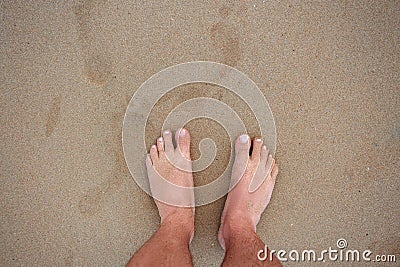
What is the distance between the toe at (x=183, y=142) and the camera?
4.68 feet

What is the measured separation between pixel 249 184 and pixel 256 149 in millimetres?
128

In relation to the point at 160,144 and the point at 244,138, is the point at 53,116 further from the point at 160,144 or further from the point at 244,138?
the point at 244,138

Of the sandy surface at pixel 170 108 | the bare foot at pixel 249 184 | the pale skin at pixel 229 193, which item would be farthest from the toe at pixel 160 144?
the bare foot at pixel 249 184

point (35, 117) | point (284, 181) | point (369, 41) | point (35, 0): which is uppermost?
point (35, 0)

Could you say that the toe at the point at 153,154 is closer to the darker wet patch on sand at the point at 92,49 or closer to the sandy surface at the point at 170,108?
the sandy surface at the point at 170,108

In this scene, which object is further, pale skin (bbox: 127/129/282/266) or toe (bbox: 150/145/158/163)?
toe (bbox: 150/145/158/163)

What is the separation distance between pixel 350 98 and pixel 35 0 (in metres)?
1.17

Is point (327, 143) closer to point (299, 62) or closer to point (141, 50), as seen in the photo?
point (299, 62)

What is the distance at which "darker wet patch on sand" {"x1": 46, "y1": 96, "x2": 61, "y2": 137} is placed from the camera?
1.43 meters

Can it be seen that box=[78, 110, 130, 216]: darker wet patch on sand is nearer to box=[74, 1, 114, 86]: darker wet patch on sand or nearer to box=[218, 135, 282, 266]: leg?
box=[74, 1, 114, 86]: darker wet patch on sand

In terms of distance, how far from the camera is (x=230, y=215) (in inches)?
54.6

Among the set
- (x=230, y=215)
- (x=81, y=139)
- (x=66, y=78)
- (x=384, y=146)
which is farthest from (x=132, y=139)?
(x=384, y=146)

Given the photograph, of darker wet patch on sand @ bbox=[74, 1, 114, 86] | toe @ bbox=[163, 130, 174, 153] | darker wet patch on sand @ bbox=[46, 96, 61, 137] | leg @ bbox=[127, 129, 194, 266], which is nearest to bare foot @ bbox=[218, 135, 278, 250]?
leg @ bbox=[127, 129, 194, 266]

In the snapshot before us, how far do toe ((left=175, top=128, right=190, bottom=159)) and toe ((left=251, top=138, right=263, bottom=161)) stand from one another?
0.78 ft
